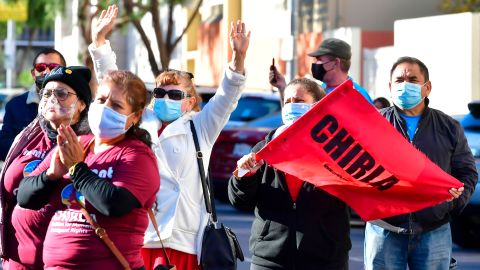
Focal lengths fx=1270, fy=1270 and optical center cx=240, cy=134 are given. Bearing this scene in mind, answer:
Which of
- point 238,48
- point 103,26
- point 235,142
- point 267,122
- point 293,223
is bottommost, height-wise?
point 235,142

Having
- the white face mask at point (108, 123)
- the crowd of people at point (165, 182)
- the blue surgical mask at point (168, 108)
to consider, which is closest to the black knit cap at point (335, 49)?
the crowd of people at point (165, 182)

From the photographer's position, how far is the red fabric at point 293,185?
694cm

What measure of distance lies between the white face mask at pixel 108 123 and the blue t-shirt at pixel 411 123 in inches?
90.6

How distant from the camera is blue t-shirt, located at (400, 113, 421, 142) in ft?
24.6

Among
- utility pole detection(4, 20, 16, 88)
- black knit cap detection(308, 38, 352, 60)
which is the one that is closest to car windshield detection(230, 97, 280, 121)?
black knit cap detection(308, 38, 352, 60)

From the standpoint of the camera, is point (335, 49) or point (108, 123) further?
point (335, 49)

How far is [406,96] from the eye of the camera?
7578 millimetres

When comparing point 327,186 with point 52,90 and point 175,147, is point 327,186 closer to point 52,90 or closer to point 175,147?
point 175,147

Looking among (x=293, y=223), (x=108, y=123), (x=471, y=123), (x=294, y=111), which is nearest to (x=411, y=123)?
(x=294, y=111)

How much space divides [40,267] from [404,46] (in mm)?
19768

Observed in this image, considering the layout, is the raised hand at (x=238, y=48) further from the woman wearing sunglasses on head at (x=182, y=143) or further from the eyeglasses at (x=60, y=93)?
the eyeglasses at (x=60, y=93)

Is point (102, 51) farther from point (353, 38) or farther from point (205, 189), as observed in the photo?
point (353, 38)

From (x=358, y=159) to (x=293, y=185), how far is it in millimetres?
433

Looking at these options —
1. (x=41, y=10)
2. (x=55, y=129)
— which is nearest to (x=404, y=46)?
(x=41, y=10)
